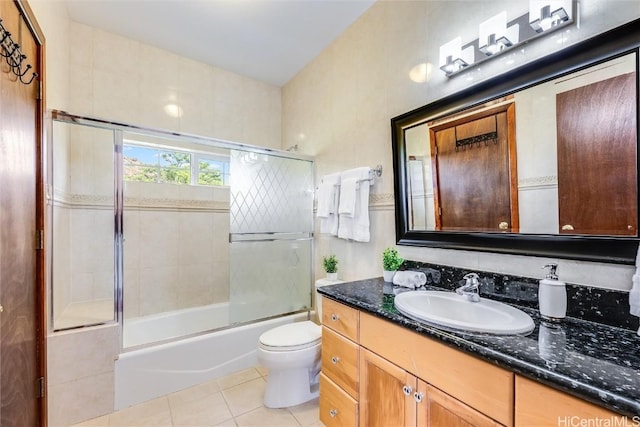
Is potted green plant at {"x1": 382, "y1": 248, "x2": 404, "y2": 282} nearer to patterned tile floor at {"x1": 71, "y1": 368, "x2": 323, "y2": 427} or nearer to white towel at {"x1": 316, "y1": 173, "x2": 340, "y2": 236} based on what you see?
white towel at {"x1": 316, "y1": 173, "x2": 340, "y2": 236}

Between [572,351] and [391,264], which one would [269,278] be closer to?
[391,264]

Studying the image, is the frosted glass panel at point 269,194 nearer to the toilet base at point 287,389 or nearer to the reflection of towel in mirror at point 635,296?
the toilet base at point 287,389

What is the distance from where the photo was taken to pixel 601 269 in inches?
41.8

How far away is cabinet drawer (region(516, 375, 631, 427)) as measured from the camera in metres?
0.64

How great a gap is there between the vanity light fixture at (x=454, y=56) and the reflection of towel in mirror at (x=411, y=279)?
113 centimetres

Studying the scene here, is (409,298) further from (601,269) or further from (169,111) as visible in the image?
(169,111)

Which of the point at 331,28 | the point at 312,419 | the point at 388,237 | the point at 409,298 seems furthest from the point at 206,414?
the point at 331,28

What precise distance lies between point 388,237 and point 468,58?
1.12m

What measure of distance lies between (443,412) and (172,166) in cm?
288

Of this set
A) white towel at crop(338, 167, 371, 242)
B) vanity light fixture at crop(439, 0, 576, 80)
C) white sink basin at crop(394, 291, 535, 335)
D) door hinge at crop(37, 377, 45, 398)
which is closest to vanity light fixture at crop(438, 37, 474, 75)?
vanity light fixture at crop(439, 0, 576, 80)

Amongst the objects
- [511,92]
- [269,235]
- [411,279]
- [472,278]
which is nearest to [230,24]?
[269,235]

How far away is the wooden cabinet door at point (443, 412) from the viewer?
864 mm

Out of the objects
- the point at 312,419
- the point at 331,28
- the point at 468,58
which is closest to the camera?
the point at 468,58

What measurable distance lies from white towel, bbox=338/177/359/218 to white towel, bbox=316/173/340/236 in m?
0.08
